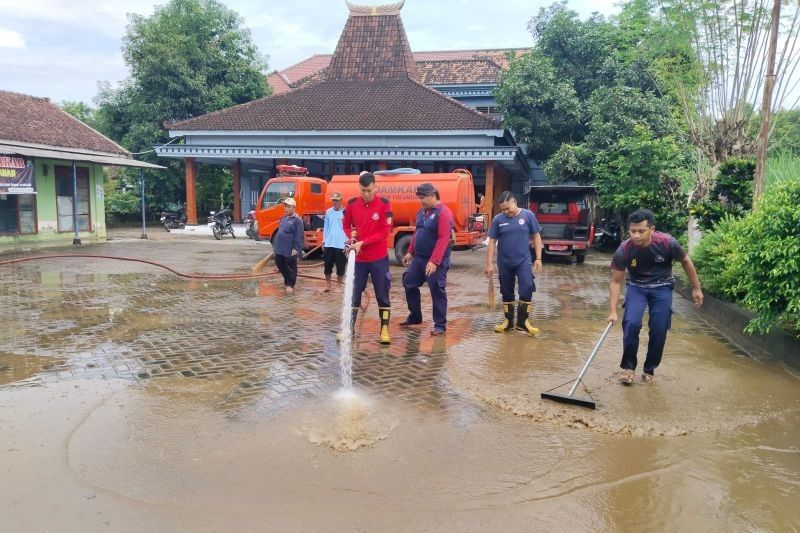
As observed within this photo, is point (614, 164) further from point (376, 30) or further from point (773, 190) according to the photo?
point (376, 30)

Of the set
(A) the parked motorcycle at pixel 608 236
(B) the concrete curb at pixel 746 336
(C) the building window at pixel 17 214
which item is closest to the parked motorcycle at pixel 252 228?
(C) the building window at pixel 17 214

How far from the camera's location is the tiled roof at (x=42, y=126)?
1750 centimetres

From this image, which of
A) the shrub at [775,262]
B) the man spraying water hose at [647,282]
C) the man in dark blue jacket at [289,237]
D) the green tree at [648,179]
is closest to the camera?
the man spraying water hose at [647,282]

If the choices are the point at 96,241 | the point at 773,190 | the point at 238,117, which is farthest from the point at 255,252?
the point at 773,190

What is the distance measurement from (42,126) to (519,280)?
1819cm

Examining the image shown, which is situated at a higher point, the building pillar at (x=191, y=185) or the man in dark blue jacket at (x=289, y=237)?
the building pillar at (x=191, y=185)

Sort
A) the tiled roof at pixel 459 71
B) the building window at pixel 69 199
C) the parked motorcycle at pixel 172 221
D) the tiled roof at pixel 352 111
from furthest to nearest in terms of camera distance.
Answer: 1. the tiled roof at pixel 459 71
2. the parked motorcycle at pixel 172 221
3. the tiled roof at pixel 352 111
4. the building window at pixel 69 199

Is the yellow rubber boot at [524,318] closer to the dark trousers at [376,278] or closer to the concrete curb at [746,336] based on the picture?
the dark trousers at [376,278]

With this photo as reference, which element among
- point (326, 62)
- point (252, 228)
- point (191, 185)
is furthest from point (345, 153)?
point (326, 62)

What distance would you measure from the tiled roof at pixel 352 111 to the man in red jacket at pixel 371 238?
1483cm

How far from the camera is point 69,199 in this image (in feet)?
63.1

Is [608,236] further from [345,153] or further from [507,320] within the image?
[507,320]

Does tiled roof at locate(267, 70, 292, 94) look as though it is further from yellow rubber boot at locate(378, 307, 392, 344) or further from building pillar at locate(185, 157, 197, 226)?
yellow rubber boot at locate(378, 307, 392, 344)

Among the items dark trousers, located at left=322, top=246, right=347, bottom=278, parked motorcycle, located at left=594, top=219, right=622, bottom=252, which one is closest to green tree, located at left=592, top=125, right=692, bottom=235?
parked motorcycle, located at left=594, top=219, right=622, bottom=252
